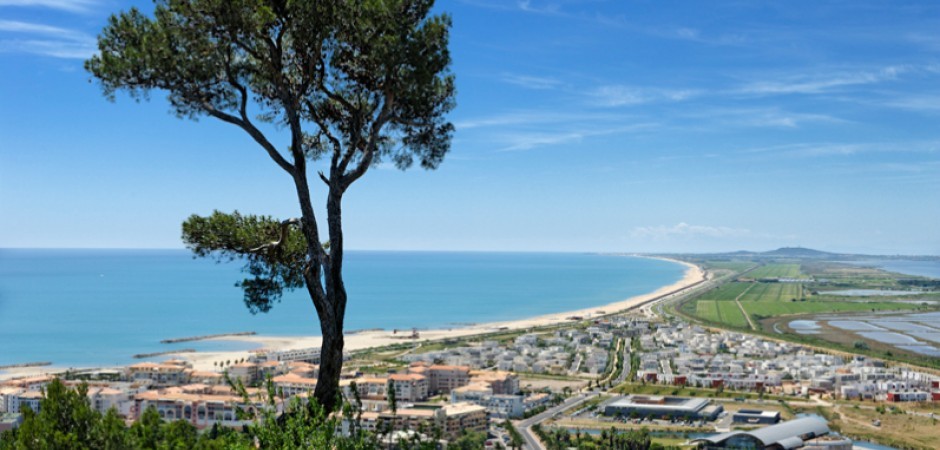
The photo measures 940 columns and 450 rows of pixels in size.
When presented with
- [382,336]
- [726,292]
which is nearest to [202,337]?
[382,336]

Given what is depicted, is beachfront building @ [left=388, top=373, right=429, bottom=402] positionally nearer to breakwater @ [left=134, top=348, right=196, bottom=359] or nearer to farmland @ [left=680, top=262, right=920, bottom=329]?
breakwater @ [left=134, top=348, right=196, bottom=359]

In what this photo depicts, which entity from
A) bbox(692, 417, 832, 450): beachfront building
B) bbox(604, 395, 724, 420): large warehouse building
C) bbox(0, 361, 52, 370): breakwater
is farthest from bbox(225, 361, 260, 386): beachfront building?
bbox(692, 417, 832, 450): beachfront building

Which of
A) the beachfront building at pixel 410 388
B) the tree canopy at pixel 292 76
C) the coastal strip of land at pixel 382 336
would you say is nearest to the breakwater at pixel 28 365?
the coastal strip of land at pixel 382 336

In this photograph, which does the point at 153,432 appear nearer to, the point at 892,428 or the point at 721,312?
the point at 892,428

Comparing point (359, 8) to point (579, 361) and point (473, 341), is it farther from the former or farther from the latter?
point (473, 341)

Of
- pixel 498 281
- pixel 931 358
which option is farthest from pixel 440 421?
pixel 498 281

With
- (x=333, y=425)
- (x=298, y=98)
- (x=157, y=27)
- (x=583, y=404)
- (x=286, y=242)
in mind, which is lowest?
(x=583, y=404)
